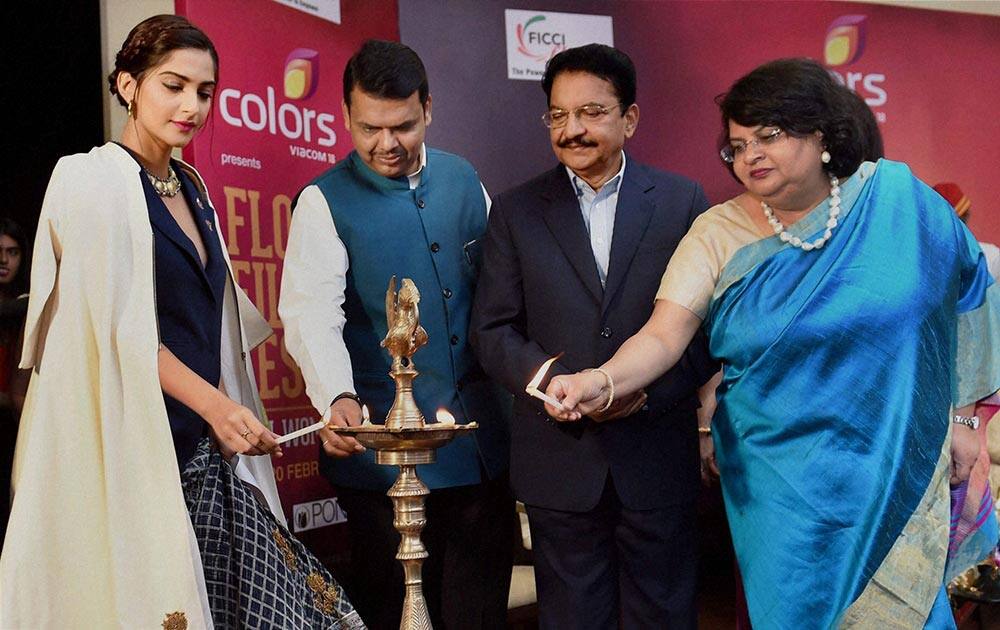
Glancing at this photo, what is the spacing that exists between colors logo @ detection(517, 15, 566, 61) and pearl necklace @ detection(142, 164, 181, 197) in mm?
2393

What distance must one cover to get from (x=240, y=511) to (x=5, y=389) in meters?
1.24

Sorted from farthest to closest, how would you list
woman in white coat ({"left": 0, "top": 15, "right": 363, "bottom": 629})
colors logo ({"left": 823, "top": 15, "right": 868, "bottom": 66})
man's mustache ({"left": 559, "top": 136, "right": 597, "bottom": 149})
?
colors logo ({"left": 823, "top": 15, "right": 868, "bottom": 66}) → man's mustache ({"left": 559, "top": 136, "right": 597, "bottom": 149}) → woman in white coat ({"left": 0, "top": 15, "right": 363, "bottom": 629})

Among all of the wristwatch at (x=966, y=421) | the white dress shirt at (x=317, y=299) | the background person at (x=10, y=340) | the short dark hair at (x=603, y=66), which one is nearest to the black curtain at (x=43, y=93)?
the background person at (x=10, y=340)

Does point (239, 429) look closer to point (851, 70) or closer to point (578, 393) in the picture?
point (578, 393)

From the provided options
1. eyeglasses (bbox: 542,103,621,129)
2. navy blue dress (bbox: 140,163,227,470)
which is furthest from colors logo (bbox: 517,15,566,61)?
navy blue dress (bbox: 140,163,227,470)

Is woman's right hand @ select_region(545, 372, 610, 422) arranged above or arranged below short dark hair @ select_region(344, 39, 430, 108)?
below

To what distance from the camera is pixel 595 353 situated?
2.54m

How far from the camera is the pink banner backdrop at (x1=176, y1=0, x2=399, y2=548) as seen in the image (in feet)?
11.2

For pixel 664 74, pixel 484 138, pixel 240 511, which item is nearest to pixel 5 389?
pixel 240 511

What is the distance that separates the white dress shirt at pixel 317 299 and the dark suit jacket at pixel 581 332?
0.31 metres

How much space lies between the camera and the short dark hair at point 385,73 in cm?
270

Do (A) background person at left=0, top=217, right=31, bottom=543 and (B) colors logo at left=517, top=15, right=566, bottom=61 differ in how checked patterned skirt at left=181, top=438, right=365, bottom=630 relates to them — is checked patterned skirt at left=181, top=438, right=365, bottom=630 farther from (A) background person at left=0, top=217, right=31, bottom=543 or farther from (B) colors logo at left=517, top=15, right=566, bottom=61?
(B) colors logo at left=517, top=15, right=566, bottom=61

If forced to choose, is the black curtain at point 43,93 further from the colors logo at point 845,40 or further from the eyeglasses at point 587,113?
the colors logo at point 845,40

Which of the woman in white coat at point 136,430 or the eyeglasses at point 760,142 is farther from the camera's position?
the eyeglasses at point 760,142
